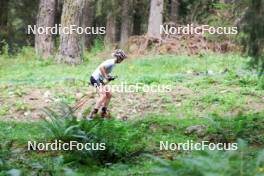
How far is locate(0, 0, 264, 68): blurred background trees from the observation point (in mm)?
8365

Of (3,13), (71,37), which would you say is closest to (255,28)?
(71,37)

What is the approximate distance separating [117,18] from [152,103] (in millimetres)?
22614

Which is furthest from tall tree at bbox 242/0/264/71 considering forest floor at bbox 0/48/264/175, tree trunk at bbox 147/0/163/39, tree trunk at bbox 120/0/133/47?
tree trunk at bbox 120/0/133/47

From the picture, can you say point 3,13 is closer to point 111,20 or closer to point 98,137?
point 111,20

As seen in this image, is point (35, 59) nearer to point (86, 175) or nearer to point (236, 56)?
point (236, 56)

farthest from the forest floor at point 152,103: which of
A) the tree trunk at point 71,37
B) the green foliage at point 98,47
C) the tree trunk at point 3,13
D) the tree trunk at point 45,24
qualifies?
the tree trunk at point 3,13

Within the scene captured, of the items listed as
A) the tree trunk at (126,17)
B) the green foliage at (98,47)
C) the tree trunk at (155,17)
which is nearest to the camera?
the tree trunk at (155,17)

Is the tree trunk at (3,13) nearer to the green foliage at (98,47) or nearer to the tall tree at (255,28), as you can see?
the green foliage at (98,47)

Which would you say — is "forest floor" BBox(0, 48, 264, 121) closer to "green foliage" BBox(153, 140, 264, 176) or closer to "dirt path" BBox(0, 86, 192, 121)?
"dirt path" BBox(0, 86, 192, 121)

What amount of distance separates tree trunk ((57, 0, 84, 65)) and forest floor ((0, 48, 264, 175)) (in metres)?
0.50

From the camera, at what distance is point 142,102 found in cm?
1442

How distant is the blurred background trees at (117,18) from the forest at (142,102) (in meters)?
0.04

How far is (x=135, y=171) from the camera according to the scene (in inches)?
320

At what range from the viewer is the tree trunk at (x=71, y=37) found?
20.4 meters
